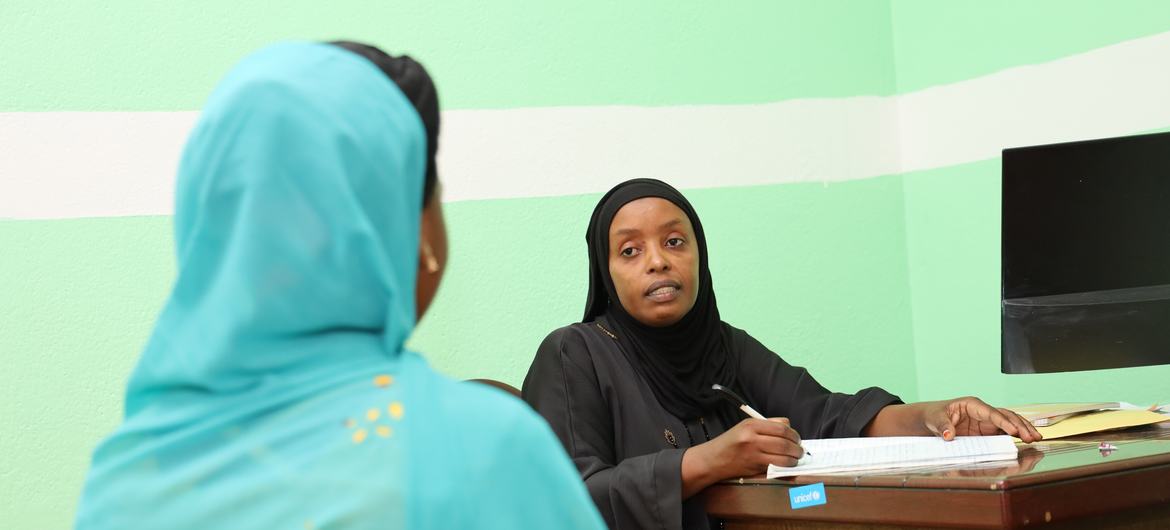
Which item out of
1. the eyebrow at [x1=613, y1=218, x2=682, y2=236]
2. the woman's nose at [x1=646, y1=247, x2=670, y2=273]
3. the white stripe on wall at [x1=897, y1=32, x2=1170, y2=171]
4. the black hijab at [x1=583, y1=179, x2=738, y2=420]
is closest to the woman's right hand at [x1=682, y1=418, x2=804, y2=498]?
the black hijab at [x1=583, y1=179, x2=738, y2=420]

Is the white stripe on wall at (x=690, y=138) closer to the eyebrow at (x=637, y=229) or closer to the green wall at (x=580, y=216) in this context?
the green wall at (x=580, y=216)

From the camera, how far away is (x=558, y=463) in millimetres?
847

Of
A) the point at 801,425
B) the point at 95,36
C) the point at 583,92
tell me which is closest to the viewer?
the point at 801,425

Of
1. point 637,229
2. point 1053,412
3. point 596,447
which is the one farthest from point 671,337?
point 1053,412

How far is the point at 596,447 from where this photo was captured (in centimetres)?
217

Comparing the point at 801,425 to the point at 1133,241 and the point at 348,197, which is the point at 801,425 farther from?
the point at 348,197

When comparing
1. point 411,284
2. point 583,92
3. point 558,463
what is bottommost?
point 558,463

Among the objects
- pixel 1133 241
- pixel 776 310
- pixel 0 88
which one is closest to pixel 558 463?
pixel 1133 241

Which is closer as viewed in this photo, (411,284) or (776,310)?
(411,284)

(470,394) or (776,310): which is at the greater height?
(470,394)

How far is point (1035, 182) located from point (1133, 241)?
0.21 metres

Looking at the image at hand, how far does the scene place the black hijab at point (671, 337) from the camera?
7.72 feet

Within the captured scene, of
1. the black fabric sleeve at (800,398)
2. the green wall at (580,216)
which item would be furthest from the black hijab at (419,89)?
the green wall at (580,216)

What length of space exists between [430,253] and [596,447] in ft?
3.90
